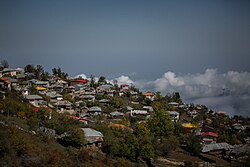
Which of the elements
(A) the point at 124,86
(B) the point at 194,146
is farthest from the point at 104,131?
(A) the point at 124,86

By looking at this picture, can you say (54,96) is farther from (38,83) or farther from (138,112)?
(138,112)

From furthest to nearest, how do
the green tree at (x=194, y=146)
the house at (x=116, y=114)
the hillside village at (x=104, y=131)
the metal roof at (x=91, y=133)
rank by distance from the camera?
the house at (x=116, y=114) → the green tree at (x=194, y=146) → the metal roof at (x=91, y=133) → the hillside village at (x=104, y=131)

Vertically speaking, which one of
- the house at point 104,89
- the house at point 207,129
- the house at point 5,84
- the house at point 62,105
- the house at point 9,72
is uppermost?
the house at point 9,72

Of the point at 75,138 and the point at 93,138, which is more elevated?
the point at 75,138

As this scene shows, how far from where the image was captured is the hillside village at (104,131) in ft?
62.8

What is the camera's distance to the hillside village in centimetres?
1914

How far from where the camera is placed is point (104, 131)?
2644 cm

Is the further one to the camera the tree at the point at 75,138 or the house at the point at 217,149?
the house at the point at 217,149

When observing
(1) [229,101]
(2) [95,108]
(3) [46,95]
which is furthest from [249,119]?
(1) [229,101]

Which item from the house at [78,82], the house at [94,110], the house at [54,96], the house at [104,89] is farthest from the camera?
the house at [78,82]

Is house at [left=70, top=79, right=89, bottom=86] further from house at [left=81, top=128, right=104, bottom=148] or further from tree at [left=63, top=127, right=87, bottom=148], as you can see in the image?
tree at [left=63, top=127, right=87, bottom=148]

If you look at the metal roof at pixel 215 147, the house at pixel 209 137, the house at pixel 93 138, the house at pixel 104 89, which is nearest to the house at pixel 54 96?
the house at pixel 104 89

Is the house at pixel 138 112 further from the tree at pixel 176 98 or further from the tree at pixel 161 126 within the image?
the tree at pixel 176 98

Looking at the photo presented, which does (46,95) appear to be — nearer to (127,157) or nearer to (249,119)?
(127,157)
